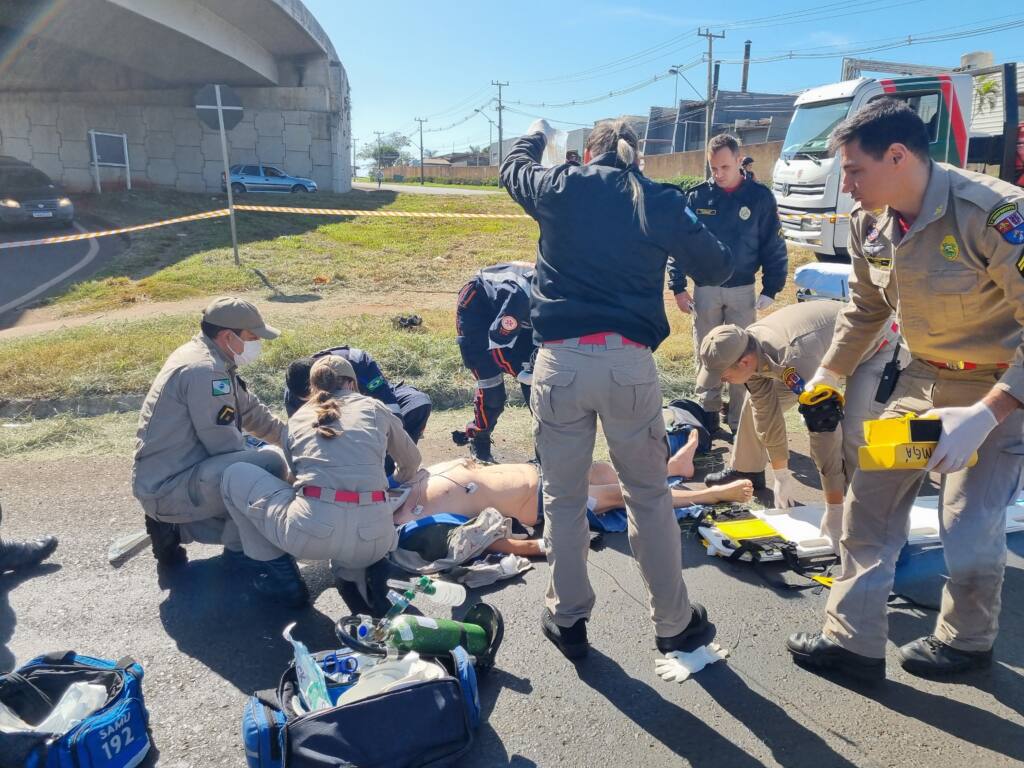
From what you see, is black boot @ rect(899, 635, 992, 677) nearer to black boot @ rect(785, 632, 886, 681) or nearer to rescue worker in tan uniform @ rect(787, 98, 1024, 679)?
rescue worker in tan uniform @ rect(787, 98, 1024, 679)

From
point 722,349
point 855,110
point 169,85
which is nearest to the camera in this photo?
point 722,349

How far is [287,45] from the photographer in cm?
2702

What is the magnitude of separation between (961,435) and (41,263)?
14984 millimetres

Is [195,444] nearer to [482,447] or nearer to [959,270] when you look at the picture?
[482,447]

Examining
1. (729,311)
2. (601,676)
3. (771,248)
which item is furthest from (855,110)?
(601,676)

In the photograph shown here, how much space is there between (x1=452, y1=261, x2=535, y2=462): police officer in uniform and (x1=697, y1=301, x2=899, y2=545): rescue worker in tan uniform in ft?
3.84

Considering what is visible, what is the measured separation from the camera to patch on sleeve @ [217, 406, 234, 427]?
3391mm

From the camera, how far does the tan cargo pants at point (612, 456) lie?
2.50 metres

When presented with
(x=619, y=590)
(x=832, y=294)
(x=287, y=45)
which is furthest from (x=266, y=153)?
(x=619, y=590)

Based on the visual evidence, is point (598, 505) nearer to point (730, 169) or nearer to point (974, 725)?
point (974, 725)

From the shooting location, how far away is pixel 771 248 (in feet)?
17.1

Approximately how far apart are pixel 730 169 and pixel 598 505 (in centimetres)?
265

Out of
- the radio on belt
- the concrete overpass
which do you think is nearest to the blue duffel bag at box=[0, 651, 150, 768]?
the radio on belt

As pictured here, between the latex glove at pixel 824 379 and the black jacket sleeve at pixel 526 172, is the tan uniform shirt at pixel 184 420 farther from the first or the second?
the latex glove at pixel 824 379
